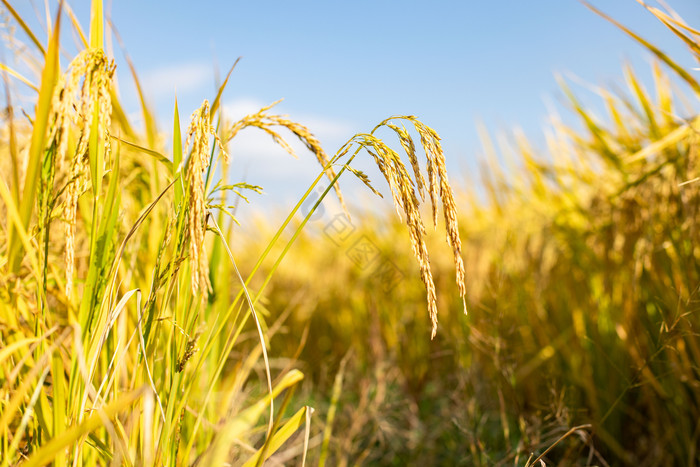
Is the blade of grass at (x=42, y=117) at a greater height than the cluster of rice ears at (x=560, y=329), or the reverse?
the blade of grass at (x=42, y=117)

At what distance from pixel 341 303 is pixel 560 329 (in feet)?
5.08

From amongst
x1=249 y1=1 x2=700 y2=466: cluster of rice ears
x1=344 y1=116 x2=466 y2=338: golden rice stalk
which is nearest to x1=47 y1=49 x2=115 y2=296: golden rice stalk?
x1=344 y1=116 x2=466 y2=338: golden rice stalk

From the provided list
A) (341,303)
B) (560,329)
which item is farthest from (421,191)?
(341,303)

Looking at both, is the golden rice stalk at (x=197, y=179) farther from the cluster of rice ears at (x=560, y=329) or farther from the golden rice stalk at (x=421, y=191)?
the cluster of rice ears at (x=560, y=329)

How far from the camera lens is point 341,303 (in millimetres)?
3492

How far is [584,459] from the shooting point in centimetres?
165

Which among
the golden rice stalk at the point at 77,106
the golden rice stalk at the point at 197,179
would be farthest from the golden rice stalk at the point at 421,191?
the golden rice stalk at the point at 77,106

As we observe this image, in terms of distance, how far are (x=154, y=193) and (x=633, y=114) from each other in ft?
6.99

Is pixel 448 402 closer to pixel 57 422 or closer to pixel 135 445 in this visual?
pixel 135 445

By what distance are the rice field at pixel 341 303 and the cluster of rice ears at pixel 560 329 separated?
1 cm

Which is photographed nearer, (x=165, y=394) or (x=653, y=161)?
(x=165, y=394)

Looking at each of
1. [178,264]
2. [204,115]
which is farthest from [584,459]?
[204,115]

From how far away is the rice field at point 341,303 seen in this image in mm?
766

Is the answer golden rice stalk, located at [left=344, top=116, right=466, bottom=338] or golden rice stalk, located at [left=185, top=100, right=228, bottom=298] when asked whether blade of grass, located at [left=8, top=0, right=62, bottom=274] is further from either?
golden rice stalk, located at [left=344, top=116, right=466, bottom=338]
